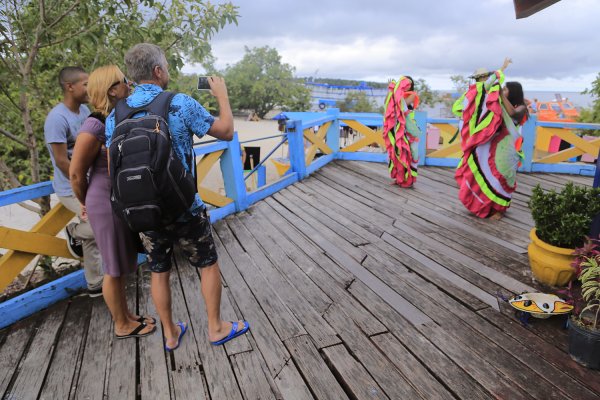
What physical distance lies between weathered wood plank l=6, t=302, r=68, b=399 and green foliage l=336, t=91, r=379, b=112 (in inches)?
1362

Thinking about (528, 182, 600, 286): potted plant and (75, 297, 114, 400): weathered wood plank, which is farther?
(528, 182, 600, 286): potted plant

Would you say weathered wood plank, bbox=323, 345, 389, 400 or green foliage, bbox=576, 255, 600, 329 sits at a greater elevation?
green foliage, bbox=576, 255, 600, 329

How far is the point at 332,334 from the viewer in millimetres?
2594

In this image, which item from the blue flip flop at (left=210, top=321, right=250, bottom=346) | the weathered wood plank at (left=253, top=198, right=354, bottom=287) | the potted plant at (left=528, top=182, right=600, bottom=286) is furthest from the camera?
the weathered wood plank at (left=253, top=198, right=354, bottom=287)

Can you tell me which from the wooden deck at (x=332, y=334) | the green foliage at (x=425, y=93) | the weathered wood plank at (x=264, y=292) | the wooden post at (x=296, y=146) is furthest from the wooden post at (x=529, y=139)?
the green foliage at (x=425, y=93)

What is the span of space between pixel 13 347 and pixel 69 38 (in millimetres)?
2602

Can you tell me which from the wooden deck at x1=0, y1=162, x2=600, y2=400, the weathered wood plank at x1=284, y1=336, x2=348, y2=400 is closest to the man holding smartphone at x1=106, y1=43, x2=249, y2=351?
the wooden deck at x1=0, y1=162, x2=600, y2=400

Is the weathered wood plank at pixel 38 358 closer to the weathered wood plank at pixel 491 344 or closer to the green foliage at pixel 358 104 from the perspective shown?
the weathered wood plank at pixel 491 344

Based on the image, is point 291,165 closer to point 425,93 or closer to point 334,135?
point 334,135

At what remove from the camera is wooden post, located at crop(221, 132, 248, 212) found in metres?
4.71

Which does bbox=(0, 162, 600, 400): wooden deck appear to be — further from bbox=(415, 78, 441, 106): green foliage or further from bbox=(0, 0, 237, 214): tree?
bbox=(415, 78, 441, 106): green foliage

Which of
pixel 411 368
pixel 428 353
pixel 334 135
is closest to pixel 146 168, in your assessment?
pixel 411 368

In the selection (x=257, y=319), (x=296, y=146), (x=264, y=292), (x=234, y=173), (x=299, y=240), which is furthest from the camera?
(x=296, y=146)

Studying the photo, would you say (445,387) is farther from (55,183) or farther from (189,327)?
(55,183)
